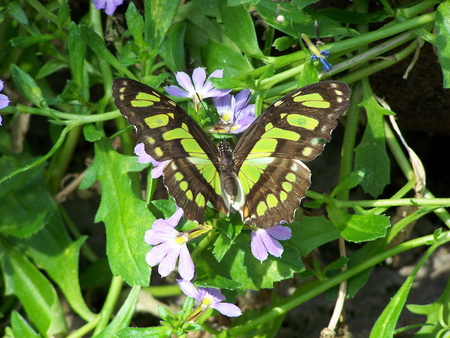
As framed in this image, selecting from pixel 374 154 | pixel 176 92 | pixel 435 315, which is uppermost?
pixel 176 92

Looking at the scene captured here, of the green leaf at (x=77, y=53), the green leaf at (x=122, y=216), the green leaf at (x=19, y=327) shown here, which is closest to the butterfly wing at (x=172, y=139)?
the green leaf at (x=122, y=216)

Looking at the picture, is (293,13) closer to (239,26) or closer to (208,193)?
(239,26)

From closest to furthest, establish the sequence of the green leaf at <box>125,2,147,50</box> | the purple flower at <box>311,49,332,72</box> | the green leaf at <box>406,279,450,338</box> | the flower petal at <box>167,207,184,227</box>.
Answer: the flower petal at <box>167,207,184,227</box> → the purple flower at <box>311,49,332,72</box> → the green leaf at <box>125,2,147,50</box> → the green leaf at <box>406,279,450,338</box>

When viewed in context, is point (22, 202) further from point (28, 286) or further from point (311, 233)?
point (311, 233)

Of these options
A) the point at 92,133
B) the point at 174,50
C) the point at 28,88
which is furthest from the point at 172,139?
the point at 28,88

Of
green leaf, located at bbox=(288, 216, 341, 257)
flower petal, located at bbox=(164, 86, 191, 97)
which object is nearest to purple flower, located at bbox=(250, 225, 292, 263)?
green leaf, located at bbox=(288, 216, 341, 257)

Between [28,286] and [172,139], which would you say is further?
[28,286]

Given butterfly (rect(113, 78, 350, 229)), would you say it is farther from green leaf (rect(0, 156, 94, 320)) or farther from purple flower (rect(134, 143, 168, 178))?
green leaf (rect(0, 156, 94, 320))
